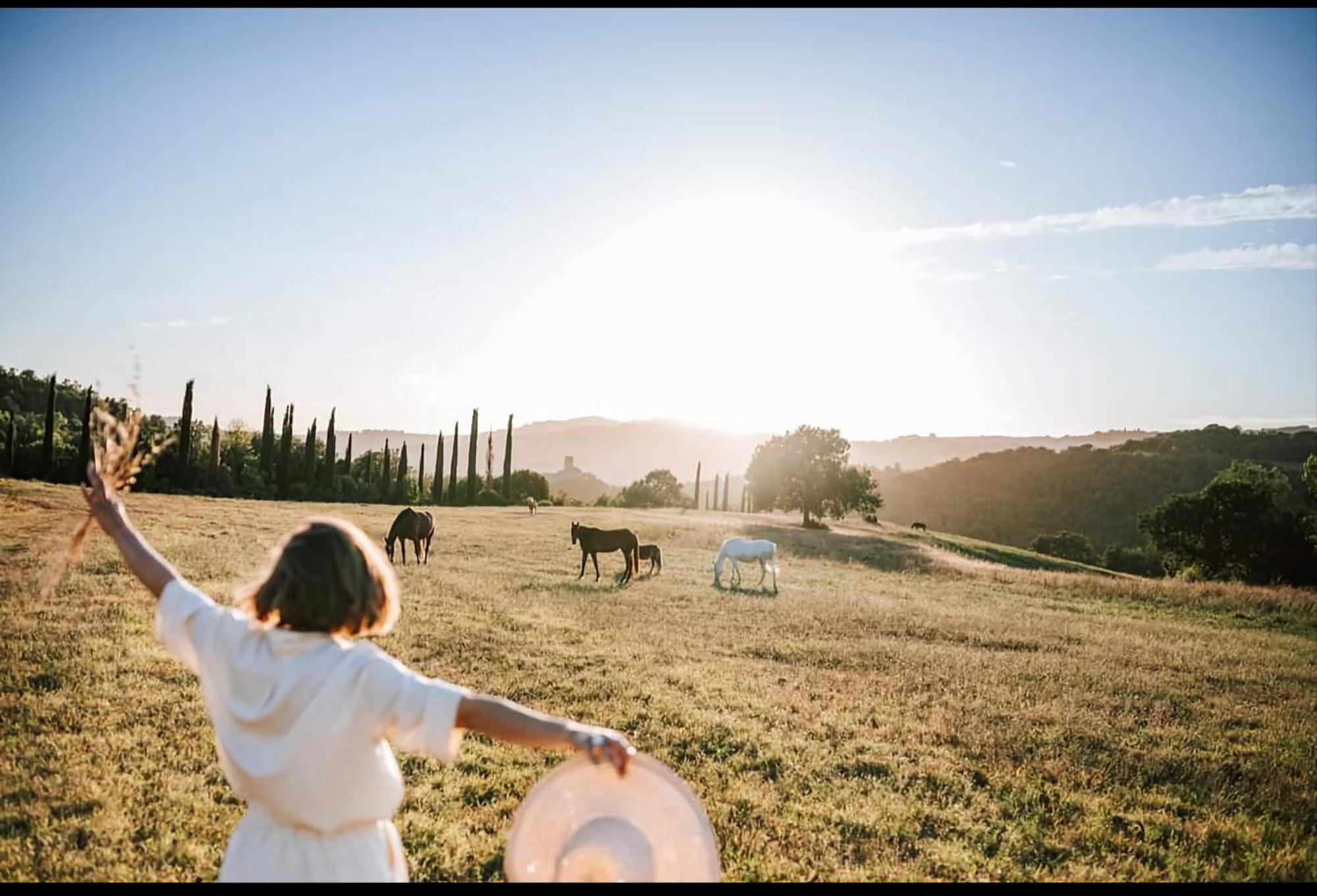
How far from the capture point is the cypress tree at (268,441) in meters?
21.8

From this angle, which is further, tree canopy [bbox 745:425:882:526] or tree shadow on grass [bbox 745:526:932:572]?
tree canopy [bbox 745:425:882:526]

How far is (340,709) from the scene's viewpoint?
2.28m

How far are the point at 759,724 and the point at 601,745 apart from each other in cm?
652

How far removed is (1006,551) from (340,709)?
6065cm

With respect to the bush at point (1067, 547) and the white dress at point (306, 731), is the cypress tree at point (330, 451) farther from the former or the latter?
the bush at point (1067, 547)

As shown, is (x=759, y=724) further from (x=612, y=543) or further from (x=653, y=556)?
(x=653, y=556)

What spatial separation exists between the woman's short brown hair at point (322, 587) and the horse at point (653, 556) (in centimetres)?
2076

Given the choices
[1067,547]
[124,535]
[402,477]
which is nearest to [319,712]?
[124,535]

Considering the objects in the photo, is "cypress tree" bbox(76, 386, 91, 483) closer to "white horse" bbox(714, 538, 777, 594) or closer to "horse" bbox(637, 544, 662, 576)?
"horse" bbox(637, 544, 662, 576)

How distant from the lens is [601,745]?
237 cm

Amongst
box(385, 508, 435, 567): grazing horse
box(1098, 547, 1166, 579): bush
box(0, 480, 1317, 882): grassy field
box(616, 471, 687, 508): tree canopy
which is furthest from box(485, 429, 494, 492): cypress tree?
box(1098, 547, 1166, 579): bush

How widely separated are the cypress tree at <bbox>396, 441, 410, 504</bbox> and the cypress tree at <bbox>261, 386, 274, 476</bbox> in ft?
12.7

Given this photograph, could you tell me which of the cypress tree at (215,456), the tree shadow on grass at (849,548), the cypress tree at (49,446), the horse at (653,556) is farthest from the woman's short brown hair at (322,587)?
the tree shadow on grass at (849,548)

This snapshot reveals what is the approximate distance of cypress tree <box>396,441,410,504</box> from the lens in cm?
2477
